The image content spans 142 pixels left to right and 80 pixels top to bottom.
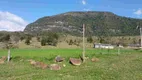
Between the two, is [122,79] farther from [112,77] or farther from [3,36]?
[3,36]

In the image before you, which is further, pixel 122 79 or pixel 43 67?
pixel 43 67

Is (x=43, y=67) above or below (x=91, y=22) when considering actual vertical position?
below

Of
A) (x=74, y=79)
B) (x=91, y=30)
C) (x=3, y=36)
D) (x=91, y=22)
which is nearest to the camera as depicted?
(x=74, y=79)

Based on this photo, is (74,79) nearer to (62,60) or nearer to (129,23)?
(62,60)

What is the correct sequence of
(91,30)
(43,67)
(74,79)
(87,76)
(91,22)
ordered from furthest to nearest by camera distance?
(91,22)
(91,30)
(43,67)
(87,76)
(74,79)

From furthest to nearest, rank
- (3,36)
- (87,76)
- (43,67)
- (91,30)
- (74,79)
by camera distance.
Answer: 1. (91,30)
2. (3,36)
3. (43,67)
4. (87,76)
5. (74,79)

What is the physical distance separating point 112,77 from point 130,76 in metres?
1.82

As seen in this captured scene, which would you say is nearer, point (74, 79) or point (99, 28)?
point (74, 79)

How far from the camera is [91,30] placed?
608 feet

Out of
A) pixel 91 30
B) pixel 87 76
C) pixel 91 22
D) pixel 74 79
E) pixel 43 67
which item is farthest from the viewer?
pixel 91 22

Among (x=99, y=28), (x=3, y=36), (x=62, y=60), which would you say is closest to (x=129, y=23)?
(x=99, y=28)

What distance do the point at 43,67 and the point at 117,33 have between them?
165725 millimetres

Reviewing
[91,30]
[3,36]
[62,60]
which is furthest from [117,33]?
[62,60]

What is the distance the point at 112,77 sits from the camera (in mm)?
21906
